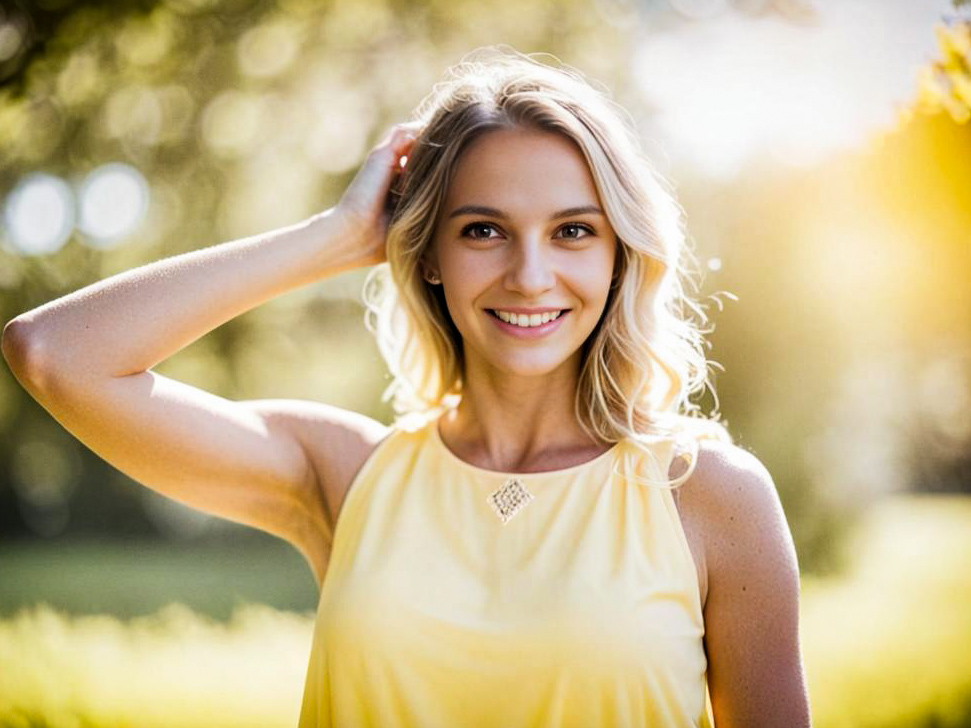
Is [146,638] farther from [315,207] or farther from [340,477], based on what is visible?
[340,477]

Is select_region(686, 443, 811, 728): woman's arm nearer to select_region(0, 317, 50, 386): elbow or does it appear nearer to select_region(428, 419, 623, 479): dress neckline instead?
select_region(428, 419, 623, 479): dress neckline

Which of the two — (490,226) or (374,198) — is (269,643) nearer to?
(374,198)

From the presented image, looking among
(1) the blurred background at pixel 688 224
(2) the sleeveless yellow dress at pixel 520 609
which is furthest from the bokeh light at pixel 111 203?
(2) the sleeveless yellow dress at pixel 520 609

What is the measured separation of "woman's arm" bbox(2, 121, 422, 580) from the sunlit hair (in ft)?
0.59

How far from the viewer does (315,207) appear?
5871 mm

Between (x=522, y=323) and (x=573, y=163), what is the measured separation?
35cm

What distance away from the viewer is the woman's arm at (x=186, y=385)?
182 cm

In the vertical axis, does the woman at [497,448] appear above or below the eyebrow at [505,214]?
below

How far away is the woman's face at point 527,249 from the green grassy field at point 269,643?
223 centimetres

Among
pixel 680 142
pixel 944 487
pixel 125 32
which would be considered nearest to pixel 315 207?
pixel 125 32

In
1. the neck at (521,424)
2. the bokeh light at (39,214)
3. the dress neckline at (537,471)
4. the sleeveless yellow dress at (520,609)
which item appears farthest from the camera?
the bokeh light at (39,214)

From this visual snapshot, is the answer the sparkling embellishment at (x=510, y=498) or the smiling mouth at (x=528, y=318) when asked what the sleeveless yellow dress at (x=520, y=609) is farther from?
the smiling mouth at (x=528, y=318)

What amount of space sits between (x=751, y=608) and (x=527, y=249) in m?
0.81

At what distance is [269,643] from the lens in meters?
4.46
